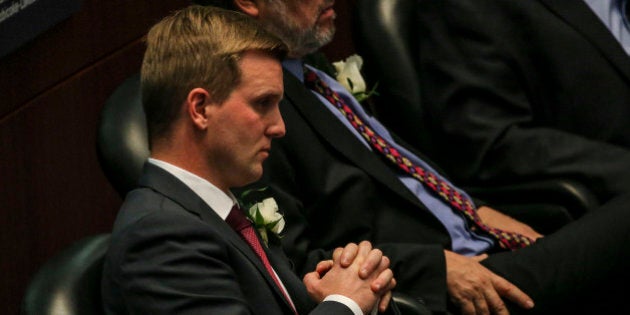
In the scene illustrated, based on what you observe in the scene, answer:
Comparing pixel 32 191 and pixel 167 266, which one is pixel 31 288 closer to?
pixel 167 266

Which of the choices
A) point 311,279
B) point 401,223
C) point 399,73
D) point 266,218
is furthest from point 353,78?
point 311,279

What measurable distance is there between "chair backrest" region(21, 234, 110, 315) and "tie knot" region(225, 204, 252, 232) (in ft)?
0.64

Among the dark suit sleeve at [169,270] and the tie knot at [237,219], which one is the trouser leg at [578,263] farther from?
the dark suit sleeve at [169,270]

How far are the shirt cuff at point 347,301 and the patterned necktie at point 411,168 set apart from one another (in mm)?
772

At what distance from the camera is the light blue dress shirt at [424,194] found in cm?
253

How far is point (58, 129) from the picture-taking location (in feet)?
8.70

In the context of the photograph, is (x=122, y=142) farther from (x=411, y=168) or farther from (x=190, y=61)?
(x=411, y=168)

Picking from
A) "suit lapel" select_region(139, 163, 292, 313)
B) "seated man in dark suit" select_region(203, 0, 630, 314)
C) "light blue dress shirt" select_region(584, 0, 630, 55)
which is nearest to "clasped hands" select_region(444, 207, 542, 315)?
"seated man in dark suit" select_region(203, 0, 630, 314)

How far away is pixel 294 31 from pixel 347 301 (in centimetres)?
76

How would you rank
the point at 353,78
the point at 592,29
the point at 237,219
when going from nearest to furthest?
the point at 237,219 → the point at 353,78 → the point at 592,29

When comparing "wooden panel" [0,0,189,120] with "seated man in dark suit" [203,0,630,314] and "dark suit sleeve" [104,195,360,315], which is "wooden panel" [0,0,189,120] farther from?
"dark suit sleeve" [104,195,360,315]

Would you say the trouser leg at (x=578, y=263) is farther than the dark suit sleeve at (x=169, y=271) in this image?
Yes

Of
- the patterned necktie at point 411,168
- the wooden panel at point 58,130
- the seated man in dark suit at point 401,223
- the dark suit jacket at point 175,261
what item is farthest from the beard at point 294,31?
the dark suit jacket at point 175,261

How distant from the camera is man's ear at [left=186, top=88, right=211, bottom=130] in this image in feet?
5.64
